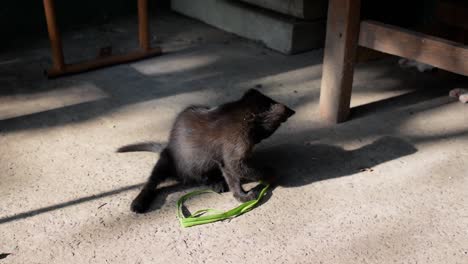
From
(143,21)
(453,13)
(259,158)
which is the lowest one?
(259,158)

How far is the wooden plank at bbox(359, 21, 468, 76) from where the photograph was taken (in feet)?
10.3

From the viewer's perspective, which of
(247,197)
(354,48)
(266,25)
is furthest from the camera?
(266,25)

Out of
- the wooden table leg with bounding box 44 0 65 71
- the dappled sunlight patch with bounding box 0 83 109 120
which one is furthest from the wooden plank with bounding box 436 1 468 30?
the wooden table leg with bounding box 44 0 65 71

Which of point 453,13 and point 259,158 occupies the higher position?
point 453,13

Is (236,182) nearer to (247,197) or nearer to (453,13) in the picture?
(247,197)

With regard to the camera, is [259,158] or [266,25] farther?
[266,25]

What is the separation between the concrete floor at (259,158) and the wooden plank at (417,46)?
538 millimetres

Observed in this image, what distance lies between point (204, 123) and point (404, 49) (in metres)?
1.39

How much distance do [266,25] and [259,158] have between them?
91.2 inches

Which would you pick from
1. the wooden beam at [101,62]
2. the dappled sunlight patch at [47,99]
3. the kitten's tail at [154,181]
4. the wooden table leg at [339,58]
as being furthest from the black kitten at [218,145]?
the wooden beam at [101,62]

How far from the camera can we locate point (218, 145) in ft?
9.25

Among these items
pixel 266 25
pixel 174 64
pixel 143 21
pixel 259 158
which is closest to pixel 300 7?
pixel 266 25

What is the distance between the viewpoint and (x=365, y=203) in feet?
9.28

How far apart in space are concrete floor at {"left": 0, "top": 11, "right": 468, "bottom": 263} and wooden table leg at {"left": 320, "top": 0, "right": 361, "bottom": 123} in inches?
4.8
